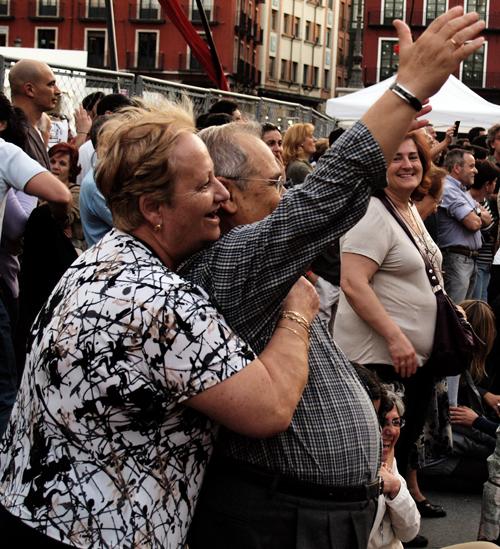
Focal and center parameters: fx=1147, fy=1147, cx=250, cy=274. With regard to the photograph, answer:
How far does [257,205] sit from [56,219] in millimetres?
3026

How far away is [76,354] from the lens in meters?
2.47

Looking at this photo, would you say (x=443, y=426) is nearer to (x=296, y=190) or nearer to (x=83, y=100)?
(x=296, y=190)

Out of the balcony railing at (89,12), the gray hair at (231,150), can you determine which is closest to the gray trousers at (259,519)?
the gray hair at (231,150)

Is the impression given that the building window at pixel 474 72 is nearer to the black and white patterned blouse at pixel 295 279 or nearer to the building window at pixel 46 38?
the building window at pixel 46 38

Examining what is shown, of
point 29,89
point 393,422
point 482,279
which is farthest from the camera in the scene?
point 482,279

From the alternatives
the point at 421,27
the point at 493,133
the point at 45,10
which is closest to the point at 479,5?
the point at 421,27

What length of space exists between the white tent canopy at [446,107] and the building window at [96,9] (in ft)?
191

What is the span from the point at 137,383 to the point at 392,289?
9.08ft

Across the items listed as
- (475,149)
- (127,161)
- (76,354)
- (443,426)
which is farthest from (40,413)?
(475,149)

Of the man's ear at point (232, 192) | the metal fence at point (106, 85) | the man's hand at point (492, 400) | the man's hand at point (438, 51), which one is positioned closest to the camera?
the man's hand at point (438, 51)

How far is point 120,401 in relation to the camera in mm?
2443

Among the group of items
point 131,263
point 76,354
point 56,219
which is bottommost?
point 56,219

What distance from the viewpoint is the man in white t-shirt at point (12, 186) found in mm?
5246

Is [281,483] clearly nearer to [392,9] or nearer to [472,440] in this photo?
[472,440]
